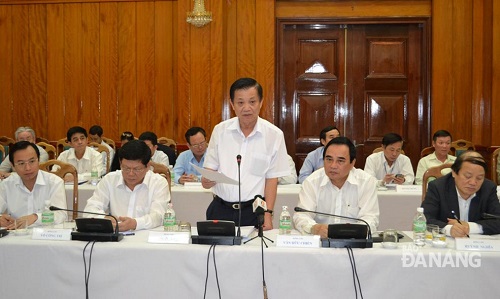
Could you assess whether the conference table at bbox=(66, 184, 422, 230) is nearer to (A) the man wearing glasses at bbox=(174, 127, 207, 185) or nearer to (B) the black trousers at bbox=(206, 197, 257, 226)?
(A) the man wearing glasses at bbox=(174, 127, 207, 185)

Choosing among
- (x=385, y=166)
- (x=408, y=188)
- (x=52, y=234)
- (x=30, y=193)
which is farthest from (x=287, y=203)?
(x=52, y=234)

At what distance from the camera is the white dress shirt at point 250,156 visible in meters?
3.13

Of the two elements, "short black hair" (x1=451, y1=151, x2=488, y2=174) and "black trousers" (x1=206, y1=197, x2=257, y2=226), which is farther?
"black trousers" (x1=206, y1=197, x2=257, y2=226)

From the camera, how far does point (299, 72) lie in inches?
297

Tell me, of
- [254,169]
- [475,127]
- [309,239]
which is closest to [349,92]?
[475,127]

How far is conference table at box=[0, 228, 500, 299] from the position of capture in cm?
241

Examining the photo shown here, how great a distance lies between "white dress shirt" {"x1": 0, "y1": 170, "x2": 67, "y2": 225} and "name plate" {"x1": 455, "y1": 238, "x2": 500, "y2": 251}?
2.17 meters

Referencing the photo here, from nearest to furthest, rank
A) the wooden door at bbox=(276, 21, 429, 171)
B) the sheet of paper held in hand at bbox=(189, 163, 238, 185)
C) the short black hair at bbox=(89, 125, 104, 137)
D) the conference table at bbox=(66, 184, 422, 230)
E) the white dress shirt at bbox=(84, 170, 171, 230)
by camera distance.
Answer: the sheet of paper held in hand at bbox=(189, 163, 238, 185), the white dress shirt at bbox=(84, 170, 171, 230), the conference table at bbox=(66, 184, 422, 230), the short black hair at bbox=(89, 125, 104, 137), the wooden door at bbox=(276, 21, 429, 171)

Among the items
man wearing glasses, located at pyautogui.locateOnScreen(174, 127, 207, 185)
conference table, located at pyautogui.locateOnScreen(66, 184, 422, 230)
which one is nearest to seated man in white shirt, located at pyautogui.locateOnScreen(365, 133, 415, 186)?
conference table, located at pyautogui.locateOnScreen(66, 184, 422, 230)

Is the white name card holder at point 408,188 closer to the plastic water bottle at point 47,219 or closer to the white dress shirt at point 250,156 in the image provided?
the white dress shirt at point 250,156

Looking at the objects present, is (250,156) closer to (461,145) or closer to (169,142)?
(169,142)

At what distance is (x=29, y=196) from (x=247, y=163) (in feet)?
4.26

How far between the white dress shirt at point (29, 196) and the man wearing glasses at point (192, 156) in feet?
5.34

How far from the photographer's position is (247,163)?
124 inches
